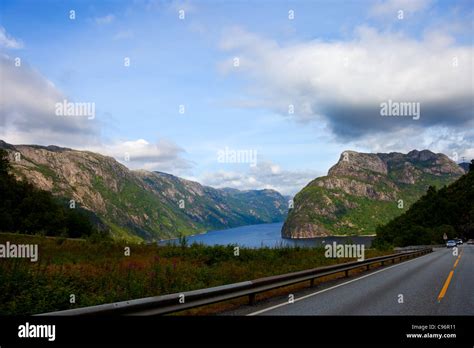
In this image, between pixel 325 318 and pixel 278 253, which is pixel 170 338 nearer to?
pixel 325 318

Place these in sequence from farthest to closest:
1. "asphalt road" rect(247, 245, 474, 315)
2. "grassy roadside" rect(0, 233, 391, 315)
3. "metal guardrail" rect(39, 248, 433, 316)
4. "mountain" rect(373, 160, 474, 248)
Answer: "mountain" rect(373, 160, 474, 248) → "asphalt road" rect(247, 245, 474, 315) → "grassy roadside" rect(0, 233, 391, 315) → "metal guardrail" rect(39, 248, 433, 316)

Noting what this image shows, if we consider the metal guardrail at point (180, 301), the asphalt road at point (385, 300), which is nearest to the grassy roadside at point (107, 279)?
the metal guardrail at point (180, 301)

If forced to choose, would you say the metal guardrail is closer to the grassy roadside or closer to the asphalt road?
the asphalt road

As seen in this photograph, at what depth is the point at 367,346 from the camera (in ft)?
21.5

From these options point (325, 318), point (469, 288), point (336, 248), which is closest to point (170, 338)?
point (325, 318)

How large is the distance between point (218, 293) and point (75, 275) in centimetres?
516

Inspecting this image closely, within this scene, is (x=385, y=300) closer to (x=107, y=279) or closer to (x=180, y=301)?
(x=180, y=301)

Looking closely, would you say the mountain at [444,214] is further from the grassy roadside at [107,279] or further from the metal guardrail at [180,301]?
the metal guardrail at [180,301]

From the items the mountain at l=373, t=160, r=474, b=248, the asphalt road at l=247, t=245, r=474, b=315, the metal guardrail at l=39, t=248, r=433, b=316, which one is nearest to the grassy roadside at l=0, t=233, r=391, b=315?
the metal guardrail at l=39, t=248, r=433, b=316

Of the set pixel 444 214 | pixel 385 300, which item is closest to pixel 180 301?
pixel 385 300

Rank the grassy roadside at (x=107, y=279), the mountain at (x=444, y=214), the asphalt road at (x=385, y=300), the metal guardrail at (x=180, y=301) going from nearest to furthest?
the metal guardrail at (x=180, y=301)
the grassy roadside at (x=107, y=279)
the asphalt road at (x=385, y=300)
the mountain at (x=444, y=214)

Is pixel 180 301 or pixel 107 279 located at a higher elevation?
pixel 180 301

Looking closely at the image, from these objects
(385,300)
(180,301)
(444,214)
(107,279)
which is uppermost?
(180,301)

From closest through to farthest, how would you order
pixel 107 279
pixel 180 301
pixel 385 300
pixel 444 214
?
1. pixel 180 301
2. pixel 385 300
3. pixel 107 279
4. pixel 444 214
